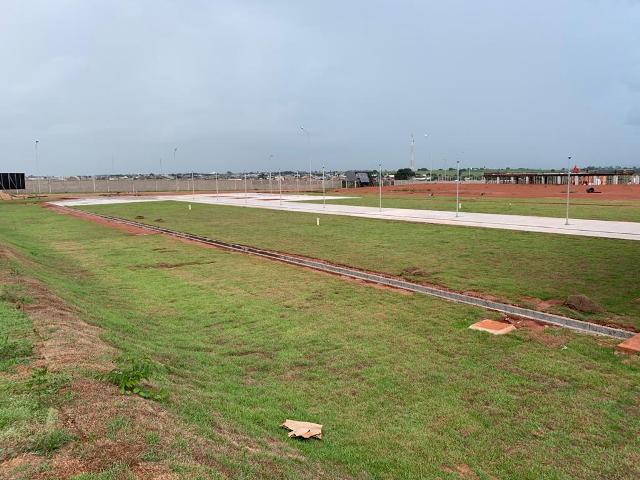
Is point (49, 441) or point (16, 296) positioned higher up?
point (16, 296)

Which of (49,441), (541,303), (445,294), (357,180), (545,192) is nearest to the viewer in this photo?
(49,441)

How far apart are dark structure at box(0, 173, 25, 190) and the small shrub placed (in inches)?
3785

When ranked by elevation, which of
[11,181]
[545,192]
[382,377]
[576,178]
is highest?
[11,181]

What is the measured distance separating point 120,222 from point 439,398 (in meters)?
34.1

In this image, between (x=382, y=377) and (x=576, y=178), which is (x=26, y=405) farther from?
(x=576, y=178)

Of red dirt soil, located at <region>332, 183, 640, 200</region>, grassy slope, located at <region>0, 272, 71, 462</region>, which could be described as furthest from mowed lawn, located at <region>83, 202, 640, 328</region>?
red dirt soil, located at <region>332, 183, 640, 200</region>

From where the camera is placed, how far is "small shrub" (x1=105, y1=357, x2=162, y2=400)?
21.2 feet

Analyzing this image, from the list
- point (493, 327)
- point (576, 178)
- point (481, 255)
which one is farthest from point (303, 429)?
point (576, 178)

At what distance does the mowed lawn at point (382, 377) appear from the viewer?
250 inches

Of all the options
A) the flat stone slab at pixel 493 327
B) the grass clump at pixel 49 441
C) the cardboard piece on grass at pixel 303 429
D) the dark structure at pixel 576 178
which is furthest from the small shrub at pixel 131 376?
the dark structure at pixel 576 178

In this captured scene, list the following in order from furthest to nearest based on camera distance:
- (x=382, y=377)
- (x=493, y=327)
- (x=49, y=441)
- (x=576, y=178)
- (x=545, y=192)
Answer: (x=576, y=178), (x=545, y=192), (x=493, y=327), (x=382, y=377), (x=49, y=441)

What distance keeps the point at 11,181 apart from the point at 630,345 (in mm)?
100938

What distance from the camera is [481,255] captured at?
20266 millimetres

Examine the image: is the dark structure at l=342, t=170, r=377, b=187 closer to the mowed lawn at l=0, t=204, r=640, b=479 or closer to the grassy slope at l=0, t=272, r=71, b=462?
the mowed lawn at l=0, t=204, r=640, b=479
